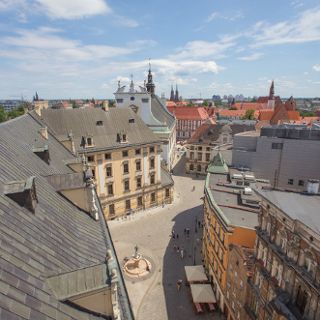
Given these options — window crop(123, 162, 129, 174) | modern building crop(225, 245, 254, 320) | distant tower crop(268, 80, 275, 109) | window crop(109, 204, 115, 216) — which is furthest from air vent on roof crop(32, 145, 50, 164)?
distant tower crop(268, 80, 275, 109)

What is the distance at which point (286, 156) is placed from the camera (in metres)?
38.5

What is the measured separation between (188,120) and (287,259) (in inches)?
4068

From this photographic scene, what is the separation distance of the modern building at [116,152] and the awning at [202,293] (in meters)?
21.4

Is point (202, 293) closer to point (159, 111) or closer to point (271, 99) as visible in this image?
point (159, 111)

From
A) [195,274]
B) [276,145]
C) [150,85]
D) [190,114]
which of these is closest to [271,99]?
[190,114]

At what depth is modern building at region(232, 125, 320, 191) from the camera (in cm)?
3709

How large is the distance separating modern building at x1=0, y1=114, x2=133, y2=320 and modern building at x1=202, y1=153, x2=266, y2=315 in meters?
13.2

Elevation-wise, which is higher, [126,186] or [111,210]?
[126,186]

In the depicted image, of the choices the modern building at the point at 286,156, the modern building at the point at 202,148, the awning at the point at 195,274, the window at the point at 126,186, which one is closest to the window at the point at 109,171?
the window at the point at 126,186

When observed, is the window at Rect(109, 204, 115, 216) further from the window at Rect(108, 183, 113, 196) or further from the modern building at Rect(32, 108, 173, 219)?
the window at Rect(108, 183, 113, 196)

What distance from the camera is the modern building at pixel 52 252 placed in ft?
30.2

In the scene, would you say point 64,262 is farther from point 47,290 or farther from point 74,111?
point 74,111

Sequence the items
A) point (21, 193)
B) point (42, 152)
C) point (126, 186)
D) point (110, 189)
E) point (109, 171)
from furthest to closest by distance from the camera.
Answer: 1. point (126, 186)
2. point (110, 189)
3. point (109, 171)
4. point (42, 152)
5. point (21, 193)

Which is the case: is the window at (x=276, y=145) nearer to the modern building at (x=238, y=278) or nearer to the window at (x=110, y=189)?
the modern building at (x=238, y=278)
